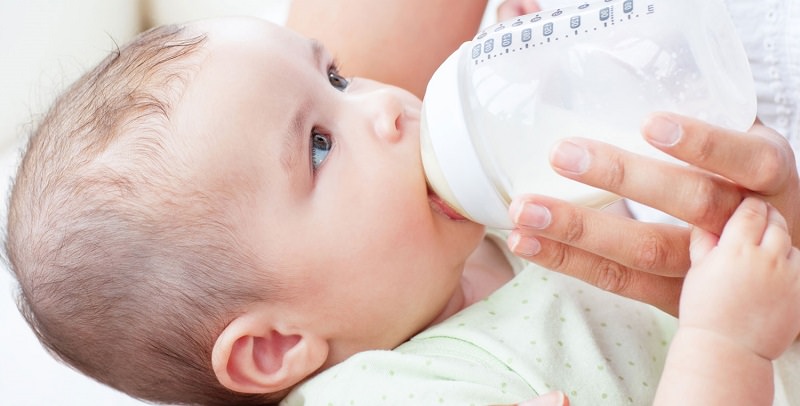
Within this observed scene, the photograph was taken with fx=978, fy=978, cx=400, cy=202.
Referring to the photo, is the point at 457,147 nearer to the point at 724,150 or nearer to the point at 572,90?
the point at 572,90

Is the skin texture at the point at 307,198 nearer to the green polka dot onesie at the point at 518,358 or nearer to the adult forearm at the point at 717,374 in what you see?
the green polka dot onesie at the point at 518,358

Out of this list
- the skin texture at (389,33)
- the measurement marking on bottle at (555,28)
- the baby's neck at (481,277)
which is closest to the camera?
the measurement marking on bottle at (555,28)

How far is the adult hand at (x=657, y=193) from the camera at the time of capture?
80cm

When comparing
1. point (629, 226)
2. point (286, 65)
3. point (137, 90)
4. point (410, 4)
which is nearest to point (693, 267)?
point (629, 226)

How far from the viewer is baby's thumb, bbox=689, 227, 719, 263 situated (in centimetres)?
85

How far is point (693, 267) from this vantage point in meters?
0.85

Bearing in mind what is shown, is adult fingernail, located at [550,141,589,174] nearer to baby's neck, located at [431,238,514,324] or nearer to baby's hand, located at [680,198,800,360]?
baby's hand, located at [680,198,800,360]

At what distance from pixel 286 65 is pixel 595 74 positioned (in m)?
0.32

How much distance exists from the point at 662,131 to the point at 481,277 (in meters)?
0.51

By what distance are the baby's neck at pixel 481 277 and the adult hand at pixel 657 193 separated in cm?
28

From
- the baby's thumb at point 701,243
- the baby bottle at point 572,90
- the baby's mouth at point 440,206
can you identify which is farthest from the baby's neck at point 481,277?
the baby's thumb at point 701,243

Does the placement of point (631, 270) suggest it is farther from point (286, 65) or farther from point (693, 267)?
point (286, 65)

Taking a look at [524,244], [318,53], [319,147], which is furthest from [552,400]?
[318,53]

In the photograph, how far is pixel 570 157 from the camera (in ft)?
2.63
